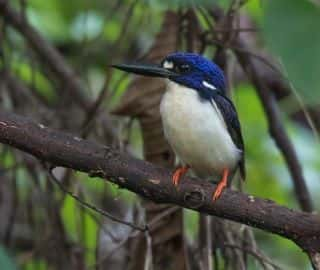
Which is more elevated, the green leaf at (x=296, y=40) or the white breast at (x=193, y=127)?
the green leaf at (x=296, y=40)

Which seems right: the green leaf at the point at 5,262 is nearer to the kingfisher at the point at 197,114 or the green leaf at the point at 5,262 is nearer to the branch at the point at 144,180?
the branch at the point at 144,180

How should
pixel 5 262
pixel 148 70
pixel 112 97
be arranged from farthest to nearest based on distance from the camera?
pixel 112 97 < pixel 148 70 < pixel 5 262

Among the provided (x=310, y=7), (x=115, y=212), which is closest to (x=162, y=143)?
(x=115, y=212)

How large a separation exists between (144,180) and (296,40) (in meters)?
1.16

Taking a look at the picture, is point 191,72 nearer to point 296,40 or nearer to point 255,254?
point 255,254

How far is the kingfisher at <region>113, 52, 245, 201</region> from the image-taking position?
257 centimetres

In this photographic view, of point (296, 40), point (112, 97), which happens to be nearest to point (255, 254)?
point (112, 97)

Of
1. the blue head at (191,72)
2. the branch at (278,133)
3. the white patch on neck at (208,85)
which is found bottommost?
the branch at (278,133)

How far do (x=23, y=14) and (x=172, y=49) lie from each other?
2.18 feet

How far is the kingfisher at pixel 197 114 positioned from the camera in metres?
2.57

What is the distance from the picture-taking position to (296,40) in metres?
0.92

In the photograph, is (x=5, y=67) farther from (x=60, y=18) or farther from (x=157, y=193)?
(x=157, y=193)

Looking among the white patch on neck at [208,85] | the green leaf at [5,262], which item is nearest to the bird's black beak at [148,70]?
the white patch on neck at [208,85]

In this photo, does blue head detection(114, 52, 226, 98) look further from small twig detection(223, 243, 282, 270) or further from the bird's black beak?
small twig detection(223, 243, 282, 270)
